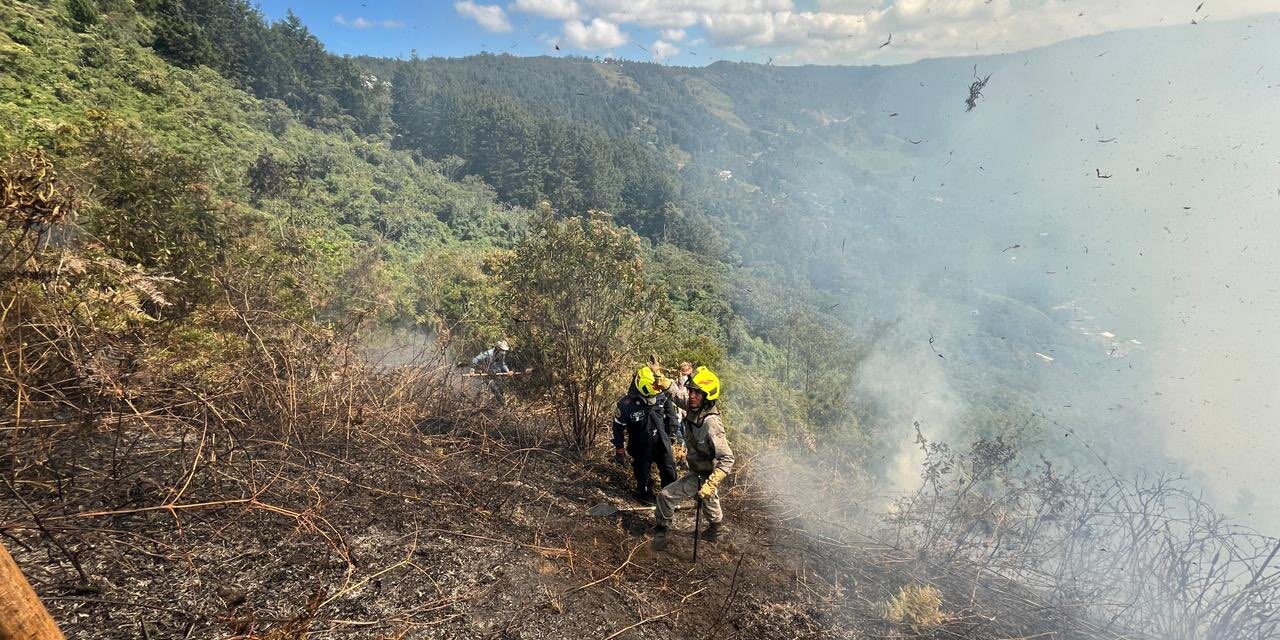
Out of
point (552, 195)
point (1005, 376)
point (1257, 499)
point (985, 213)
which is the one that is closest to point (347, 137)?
point (552, 195)

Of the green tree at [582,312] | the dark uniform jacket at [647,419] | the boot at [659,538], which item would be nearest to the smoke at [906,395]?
the green tree at [582,312]

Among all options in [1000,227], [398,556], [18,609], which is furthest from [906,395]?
[1000,227]

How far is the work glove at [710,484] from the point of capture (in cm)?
474

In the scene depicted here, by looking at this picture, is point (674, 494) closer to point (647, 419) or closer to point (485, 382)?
point (647, 419)

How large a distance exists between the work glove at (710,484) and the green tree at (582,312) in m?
2.36

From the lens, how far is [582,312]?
7.06 meters

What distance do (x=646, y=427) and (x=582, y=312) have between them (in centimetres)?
205

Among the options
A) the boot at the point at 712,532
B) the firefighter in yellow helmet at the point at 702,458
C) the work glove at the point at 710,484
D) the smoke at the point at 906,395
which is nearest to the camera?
the work glove at the point at 710,484

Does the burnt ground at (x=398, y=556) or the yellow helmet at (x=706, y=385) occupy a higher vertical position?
the yellow helmet at (x=706, y=385)

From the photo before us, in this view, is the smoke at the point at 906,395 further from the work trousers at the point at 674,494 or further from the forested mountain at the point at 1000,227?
the work trousers at the point at 674,494

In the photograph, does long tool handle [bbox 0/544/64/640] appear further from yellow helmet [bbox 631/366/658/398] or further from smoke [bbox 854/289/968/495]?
smoke [bbox 854/289/968/495]

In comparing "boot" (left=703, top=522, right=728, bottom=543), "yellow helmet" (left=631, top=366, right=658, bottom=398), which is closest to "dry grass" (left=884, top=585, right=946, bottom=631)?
"boot" (left=703, top=522, right=728, bottom=543)

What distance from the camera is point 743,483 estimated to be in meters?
7.16

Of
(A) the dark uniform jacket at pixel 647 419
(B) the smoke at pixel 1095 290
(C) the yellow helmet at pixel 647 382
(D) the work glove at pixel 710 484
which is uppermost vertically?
(B) the smoke at pixel 1095 290
